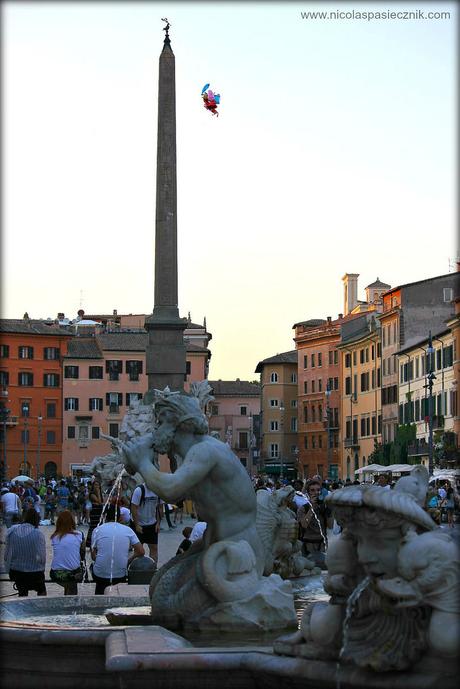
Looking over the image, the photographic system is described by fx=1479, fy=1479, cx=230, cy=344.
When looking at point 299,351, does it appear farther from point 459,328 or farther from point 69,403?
point 459,328

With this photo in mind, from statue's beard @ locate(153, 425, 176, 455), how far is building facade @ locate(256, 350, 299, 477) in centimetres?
10388

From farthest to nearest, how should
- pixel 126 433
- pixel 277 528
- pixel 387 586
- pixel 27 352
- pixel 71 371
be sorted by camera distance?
pixel 71 371 → pixel 27 352 → pixel 126 433 → pixel 277 528 → pixel 387 586

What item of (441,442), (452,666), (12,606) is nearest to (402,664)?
(452,666)

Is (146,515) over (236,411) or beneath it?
beneath

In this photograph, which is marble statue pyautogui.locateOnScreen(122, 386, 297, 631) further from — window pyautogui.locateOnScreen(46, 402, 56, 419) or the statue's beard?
window pyautogui.locateOnScreen(46, 402, 56, 419)

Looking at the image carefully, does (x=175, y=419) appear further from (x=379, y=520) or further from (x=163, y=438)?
(x=379, y=520)

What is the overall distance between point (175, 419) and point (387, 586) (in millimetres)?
2520

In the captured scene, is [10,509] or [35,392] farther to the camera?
[35,392]

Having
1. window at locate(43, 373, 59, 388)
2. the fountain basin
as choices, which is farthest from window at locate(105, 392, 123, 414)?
the fountain basin

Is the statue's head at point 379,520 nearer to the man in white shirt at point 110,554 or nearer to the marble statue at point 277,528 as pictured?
the marble statue at point 277,528

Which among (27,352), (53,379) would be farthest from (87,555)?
(53,379)

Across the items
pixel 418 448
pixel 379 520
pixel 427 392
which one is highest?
pixel 427 392

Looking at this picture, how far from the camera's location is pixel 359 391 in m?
92.6

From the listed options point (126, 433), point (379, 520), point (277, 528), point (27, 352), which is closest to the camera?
point (379, 520)
